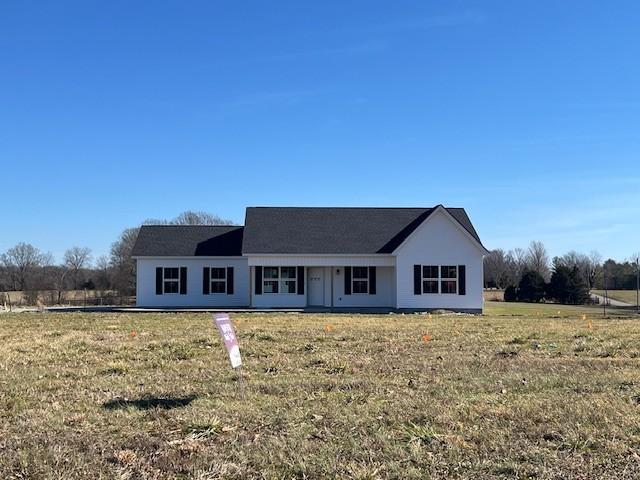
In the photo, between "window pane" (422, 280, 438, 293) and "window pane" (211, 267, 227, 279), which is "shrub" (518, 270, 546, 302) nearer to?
"window pane" (422, 280, 438, 293)

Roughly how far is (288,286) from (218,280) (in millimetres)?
4181

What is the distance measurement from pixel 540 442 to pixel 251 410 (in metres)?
2.95

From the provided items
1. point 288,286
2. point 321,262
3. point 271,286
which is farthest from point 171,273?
point 321,262

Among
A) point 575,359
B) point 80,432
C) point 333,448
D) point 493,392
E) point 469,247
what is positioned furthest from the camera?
point 469,247

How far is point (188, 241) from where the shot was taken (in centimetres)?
3659

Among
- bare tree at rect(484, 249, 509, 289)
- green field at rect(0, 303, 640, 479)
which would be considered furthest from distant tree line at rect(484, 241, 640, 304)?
green field at rect(0, 303, 640, 479)

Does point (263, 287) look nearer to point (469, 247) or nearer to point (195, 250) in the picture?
point (195, 250)

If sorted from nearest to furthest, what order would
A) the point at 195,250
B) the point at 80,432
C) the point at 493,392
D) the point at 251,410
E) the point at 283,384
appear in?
the point at 80,432 < the point at 251,410 < the point at 493,392 < the point at 283,384 < the point at 195,250

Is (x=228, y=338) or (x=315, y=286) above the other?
(x=315, y=286)

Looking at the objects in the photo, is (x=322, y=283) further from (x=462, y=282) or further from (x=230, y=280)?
(x=462, y=282)

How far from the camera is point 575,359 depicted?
11.0 meters

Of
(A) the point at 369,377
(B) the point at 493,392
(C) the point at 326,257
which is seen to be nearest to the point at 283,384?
(A) the point at 369,377

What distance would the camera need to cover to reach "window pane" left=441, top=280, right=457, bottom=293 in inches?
1300

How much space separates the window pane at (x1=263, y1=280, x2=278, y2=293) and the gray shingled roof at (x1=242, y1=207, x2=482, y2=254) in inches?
71.8
